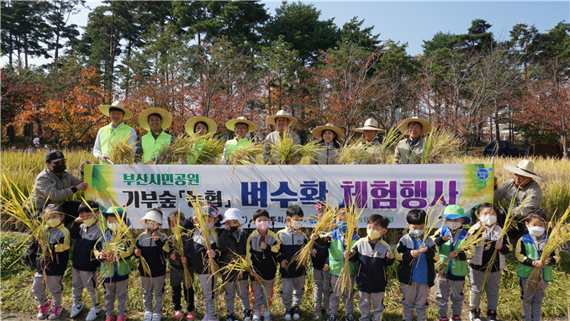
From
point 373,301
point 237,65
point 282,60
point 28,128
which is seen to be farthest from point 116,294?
point 28,128

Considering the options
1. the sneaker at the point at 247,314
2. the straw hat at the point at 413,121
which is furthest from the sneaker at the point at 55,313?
the straw hat at the point at 413,121

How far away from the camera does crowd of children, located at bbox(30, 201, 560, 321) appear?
3127mm

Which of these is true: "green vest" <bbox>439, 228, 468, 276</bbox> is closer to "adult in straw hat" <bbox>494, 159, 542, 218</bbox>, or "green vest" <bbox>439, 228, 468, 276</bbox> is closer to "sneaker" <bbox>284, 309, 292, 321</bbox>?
"adult in straw hat" <bbox>494, 159, 542, 218</bbox>

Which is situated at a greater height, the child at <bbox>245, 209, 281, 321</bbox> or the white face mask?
the white face mask

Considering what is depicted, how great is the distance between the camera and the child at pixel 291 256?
10.9 ft

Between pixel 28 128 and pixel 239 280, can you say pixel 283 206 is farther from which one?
pixel 28 128

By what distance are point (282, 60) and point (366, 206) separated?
1462 cm

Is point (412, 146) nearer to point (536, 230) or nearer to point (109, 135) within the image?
point (536, 230)

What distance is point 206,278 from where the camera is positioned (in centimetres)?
326

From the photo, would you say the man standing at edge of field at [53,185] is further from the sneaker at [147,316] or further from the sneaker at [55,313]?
the sneaker at [147,316]

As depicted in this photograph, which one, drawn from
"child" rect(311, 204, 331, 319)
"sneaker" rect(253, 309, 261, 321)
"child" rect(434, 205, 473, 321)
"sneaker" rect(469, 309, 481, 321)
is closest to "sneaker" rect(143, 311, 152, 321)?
"sneaker" rect(253, 309, 261, 321)

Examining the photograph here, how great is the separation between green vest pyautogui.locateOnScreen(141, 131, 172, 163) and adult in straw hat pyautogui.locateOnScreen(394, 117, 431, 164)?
3224 mm

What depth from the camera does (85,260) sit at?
3.33 metres

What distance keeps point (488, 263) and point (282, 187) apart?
2.38 m
